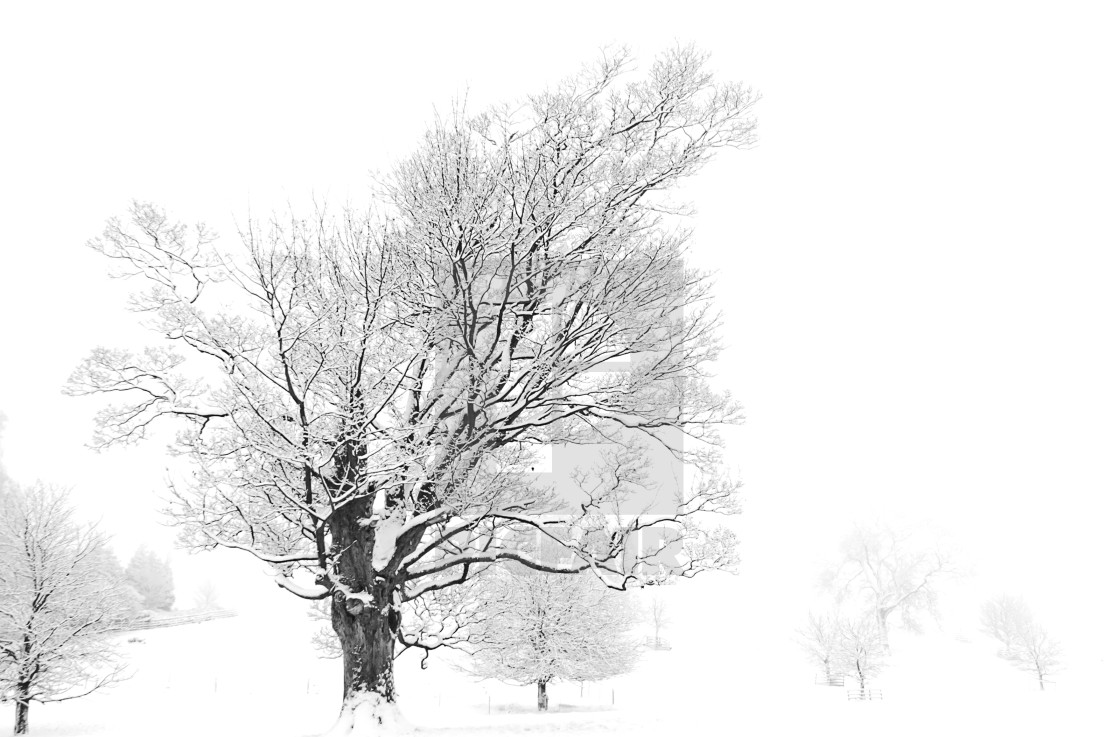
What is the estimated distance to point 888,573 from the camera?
4506cm

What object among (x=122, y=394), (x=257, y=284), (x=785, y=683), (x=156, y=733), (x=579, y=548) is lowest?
(x=785, y=683)

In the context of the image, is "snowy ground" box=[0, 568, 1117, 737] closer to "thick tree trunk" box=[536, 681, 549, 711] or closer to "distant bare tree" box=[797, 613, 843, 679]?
"thick tree trunk" box=[536, 681, 549, 711]

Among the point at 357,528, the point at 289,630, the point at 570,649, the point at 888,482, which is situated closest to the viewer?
the point at 357,528

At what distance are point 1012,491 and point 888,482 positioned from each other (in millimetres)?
41645

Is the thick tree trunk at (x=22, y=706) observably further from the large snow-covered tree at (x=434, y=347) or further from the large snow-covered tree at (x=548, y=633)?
the large snow-covered tree at (x=434, y=347)

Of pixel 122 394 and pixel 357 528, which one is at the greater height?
pixel 122 394

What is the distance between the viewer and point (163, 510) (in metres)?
9.48

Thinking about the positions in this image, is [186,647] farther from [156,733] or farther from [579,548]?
[579,548]

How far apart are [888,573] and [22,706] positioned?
4532cm

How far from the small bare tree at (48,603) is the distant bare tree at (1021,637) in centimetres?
3733

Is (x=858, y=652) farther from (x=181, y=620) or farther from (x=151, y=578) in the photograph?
(x=151, y=578)

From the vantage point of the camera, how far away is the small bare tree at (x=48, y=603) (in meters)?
17.5

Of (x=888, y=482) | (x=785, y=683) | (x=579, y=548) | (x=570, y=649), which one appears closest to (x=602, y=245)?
(x=579, y=548)

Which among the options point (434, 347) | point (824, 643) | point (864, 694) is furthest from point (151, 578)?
point (434, 347)
